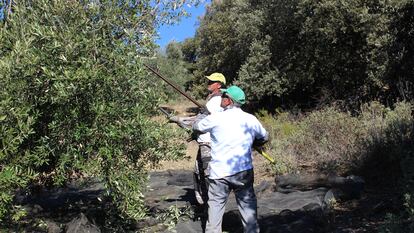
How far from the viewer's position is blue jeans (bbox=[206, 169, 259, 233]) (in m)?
4.91

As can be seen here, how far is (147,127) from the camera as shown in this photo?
4.67 m

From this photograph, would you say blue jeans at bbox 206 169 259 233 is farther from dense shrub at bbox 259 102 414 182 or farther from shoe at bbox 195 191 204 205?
dense shrub at bbox 259 102 414 182

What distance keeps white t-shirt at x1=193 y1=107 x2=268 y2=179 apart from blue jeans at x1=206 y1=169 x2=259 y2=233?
0.07m

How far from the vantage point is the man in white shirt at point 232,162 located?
4910 millimetres

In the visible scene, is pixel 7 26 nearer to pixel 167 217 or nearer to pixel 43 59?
pixel 43 59

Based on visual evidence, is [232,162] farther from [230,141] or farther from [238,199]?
[238,199]

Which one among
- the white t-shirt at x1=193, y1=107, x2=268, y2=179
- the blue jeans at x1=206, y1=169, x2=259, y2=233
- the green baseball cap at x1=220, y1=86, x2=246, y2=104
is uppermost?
the green baseball cap at x1=220, y1=86, x2=246, y2=104

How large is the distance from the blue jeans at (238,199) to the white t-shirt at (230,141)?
7 cm

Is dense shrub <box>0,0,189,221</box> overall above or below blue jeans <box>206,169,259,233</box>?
above

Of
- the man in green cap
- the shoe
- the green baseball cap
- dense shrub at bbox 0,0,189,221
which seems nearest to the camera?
dense shrub at bbox 0,0,189,221

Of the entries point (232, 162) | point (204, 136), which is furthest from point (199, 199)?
point (232, 162)

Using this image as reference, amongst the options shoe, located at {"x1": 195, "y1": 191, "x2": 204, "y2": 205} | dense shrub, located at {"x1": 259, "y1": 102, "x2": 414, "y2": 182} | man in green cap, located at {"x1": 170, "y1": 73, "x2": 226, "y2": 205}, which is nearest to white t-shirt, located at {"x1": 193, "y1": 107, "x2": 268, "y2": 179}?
man in green cap, located at {"x1": 170, "y1": 73, "x2": 226, "y2": 205}

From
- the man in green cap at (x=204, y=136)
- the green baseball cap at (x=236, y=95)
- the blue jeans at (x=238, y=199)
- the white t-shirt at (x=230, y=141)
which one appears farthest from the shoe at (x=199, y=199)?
the green baseball cap at (x=236, y=95)

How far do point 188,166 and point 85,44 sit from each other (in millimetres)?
8246
